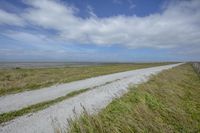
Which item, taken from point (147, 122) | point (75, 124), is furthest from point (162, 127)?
point (75, 124)

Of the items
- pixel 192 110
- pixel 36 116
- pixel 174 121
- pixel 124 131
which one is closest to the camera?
pixel 124 131

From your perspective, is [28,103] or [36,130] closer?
[36,130]

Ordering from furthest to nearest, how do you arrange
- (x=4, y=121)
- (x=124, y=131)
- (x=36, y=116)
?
(x=36, y=116)
(x=4, y=121)
(x=124, y=131)

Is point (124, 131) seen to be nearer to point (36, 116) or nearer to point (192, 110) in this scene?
point (36, 116)

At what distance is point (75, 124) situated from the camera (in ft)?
14.6

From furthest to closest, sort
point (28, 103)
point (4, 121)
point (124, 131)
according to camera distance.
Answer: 1. point (28, 103)
2. point (4, 121)
3. point (124, 131)

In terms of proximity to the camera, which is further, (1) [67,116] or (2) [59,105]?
(2) [59,105]

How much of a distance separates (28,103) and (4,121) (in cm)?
267

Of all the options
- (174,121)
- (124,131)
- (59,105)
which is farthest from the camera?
(59,105)

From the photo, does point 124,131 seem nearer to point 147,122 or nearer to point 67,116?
point 147,122

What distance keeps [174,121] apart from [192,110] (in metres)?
2.85

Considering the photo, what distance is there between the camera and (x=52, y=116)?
682 cm

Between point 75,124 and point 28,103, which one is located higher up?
point 75,124

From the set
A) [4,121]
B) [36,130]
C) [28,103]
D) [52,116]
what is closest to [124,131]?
[36,130]
